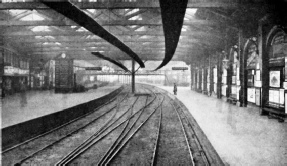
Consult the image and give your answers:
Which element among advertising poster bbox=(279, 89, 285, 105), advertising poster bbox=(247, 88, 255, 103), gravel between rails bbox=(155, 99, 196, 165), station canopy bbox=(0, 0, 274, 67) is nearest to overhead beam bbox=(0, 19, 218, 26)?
station canopy bbox=(0, 0, 274, 67)

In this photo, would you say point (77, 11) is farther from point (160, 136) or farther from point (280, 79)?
point (280, 79)

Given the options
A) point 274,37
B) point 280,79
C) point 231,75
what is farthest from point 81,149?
point 231,75

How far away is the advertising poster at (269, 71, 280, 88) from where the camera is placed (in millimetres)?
9055

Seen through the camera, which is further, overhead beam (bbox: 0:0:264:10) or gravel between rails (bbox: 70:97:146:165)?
overhead beam (bbox: 0:0:264:10)


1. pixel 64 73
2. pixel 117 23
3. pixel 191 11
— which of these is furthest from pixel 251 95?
pixel 64 73

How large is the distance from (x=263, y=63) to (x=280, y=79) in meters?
1.17

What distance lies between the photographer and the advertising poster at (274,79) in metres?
9.05

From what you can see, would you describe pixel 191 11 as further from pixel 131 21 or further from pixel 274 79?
pixel 274 79

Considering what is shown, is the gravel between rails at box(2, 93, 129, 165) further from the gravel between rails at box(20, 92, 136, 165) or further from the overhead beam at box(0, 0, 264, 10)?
the overhead beam at box(0, 0, 264, 10)

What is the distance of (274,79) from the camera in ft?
30.7

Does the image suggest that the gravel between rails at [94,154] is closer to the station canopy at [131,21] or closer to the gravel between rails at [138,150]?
the gravel between rails at [138,150]

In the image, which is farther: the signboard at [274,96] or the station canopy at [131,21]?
the signboard at [274,96]

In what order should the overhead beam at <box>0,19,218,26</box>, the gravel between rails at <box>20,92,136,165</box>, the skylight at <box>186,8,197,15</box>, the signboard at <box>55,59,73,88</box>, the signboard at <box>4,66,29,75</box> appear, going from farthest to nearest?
the signboard at <box>55,59,73,88</box> < the signboard at <box>4,66,29,75</box> < the skylight at <box>186,8,197,15</box> < the overhead beam at <box>0,19,218,26</box> < the gravel between rails at <box>20,92,136,165</box>

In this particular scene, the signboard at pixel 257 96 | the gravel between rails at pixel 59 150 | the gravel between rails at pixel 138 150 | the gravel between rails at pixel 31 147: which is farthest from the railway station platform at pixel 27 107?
the signboard at pixel 257 96
